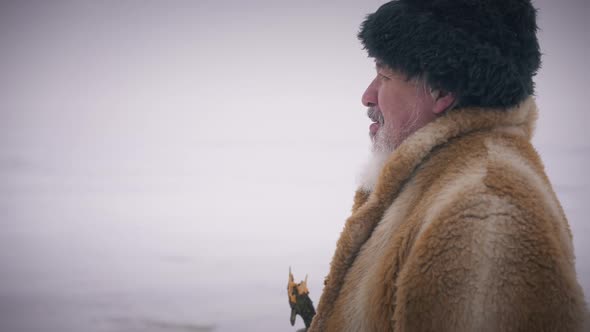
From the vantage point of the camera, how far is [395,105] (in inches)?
49.3

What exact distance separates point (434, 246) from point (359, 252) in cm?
34

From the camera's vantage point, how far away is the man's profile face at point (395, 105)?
120cm

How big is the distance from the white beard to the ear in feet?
0.72

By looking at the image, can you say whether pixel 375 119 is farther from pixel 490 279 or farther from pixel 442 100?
pixel 490 279

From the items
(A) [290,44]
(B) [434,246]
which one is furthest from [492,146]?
(A) [290,44]

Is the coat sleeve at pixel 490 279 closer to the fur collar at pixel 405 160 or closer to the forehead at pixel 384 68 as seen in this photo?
the fur collar at pixel 405 160

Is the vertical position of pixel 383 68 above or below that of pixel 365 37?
below

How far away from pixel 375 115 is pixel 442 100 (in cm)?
29

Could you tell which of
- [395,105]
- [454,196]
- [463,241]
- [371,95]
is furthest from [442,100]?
[463,241]

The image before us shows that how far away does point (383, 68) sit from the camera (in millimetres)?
1273

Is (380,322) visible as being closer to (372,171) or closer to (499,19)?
(372,171)

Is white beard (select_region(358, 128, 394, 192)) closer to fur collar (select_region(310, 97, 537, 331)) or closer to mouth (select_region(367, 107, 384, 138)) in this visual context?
mouth (select_region(367, 107, 384, 138))

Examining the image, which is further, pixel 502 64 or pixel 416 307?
pixel 502 64

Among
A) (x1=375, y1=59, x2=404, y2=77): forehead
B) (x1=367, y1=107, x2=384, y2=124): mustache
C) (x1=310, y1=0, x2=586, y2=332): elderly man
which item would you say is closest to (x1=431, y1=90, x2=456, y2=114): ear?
(x1=310, y1=0, x2=586, y2=332): elderly man
